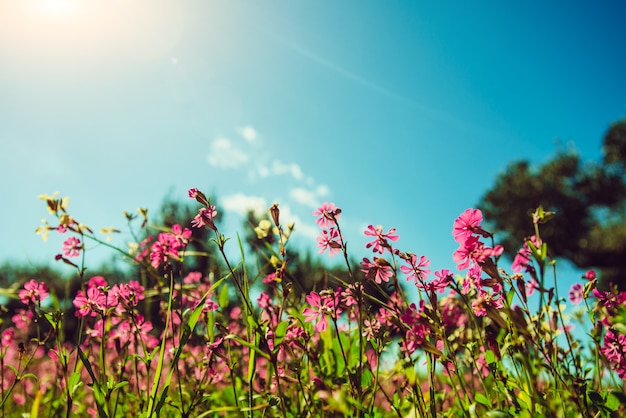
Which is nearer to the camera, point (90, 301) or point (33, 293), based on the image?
point (90, 301)

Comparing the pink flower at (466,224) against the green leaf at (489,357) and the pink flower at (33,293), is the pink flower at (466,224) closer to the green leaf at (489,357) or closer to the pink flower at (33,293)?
the green leaf at (489,357)

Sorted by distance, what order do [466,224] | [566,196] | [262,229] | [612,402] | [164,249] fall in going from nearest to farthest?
[466,224] → [612,402] → [164,249] → [262,229] → [566,196]

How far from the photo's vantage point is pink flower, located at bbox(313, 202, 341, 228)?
5.41ft

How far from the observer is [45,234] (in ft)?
6.86

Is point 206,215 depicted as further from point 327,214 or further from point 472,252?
point 472,252

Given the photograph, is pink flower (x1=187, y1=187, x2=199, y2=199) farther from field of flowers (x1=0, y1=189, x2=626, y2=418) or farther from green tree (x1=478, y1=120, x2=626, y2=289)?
green tree (x1=478, y1=120, x2=626, y2=289)

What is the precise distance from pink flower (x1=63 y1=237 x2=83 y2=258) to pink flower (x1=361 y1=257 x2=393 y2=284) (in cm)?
156

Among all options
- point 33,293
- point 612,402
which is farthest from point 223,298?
point 612,402

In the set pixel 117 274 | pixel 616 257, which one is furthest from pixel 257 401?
pixel 616 257

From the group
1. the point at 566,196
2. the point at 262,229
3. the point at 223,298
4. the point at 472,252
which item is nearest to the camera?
the point at 472,252

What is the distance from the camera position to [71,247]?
2.20 m

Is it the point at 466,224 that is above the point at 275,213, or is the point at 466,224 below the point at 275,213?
below

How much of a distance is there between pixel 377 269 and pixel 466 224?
352 mm

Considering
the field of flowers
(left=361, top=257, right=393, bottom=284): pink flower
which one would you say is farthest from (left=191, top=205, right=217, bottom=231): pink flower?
(left=361, top=257, right=393, bottom=284): pink flower
